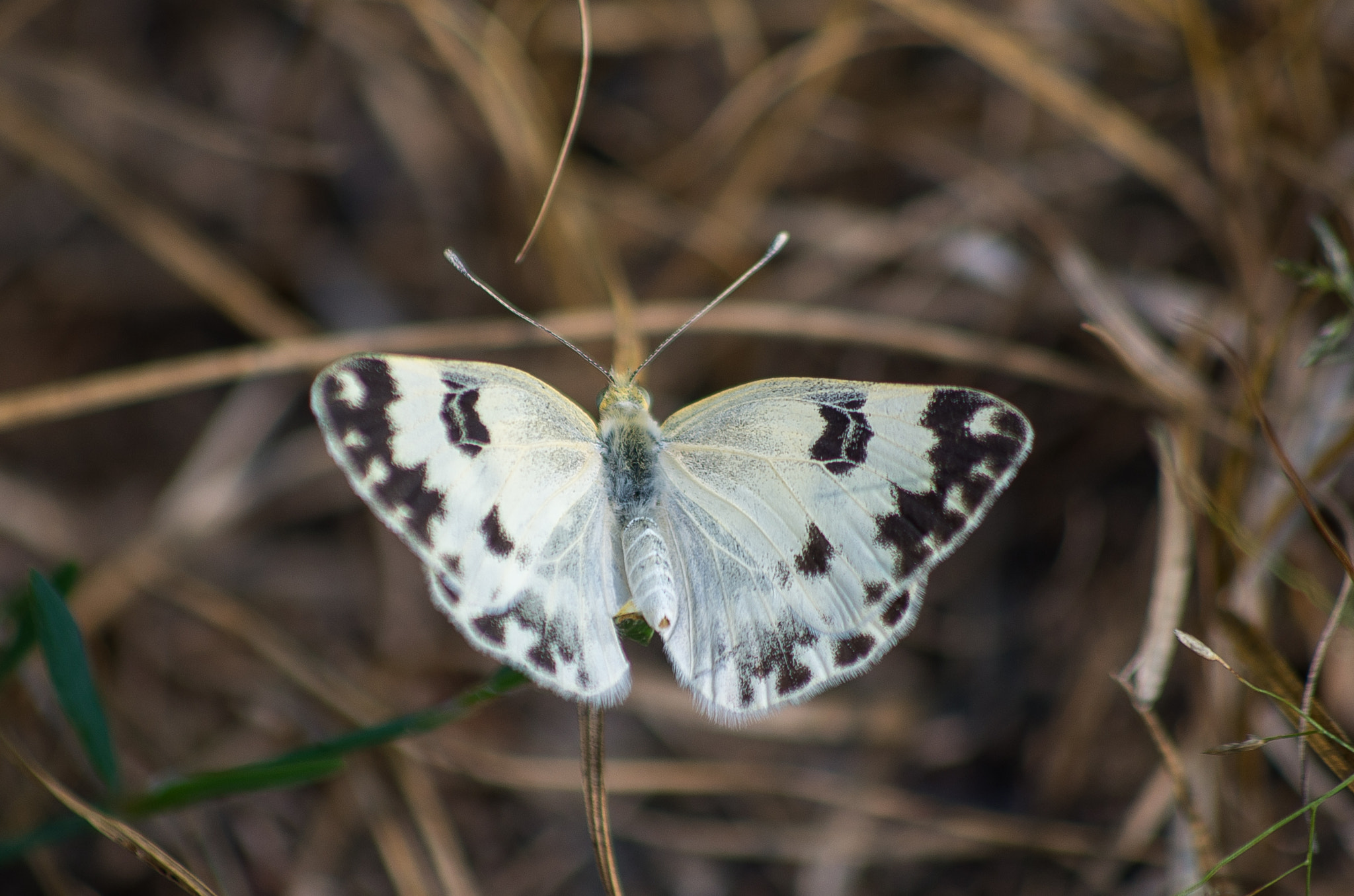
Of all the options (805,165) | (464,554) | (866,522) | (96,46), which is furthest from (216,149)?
(866,522)

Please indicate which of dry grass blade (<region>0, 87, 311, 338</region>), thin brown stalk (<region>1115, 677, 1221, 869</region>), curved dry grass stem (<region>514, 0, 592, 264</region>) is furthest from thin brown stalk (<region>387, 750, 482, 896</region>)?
thin brown stalk (<region>1115, 677, 1221, 869</region>)

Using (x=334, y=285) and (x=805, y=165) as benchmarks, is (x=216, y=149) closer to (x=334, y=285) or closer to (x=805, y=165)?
(x=334, y=285)

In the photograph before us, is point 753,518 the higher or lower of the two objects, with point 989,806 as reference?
higher

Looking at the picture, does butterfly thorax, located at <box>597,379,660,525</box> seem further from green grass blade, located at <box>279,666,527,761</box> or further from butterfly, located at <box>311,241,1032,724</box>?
green grass blade, located at <box>279,666,527,761</box>

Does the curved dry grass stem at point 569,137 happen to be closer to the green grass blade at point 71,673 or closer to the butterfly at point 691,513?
the butterfly at point 691,513

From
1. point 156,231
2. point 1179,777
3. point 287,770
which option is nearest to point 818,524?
point 1179,777

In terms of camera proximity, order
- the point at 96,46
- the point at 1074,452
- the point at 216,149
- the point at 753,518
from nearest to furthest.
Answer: the point at 753,518 < the point at 1074,452 < the point at 216,149 < the point at 96,46
